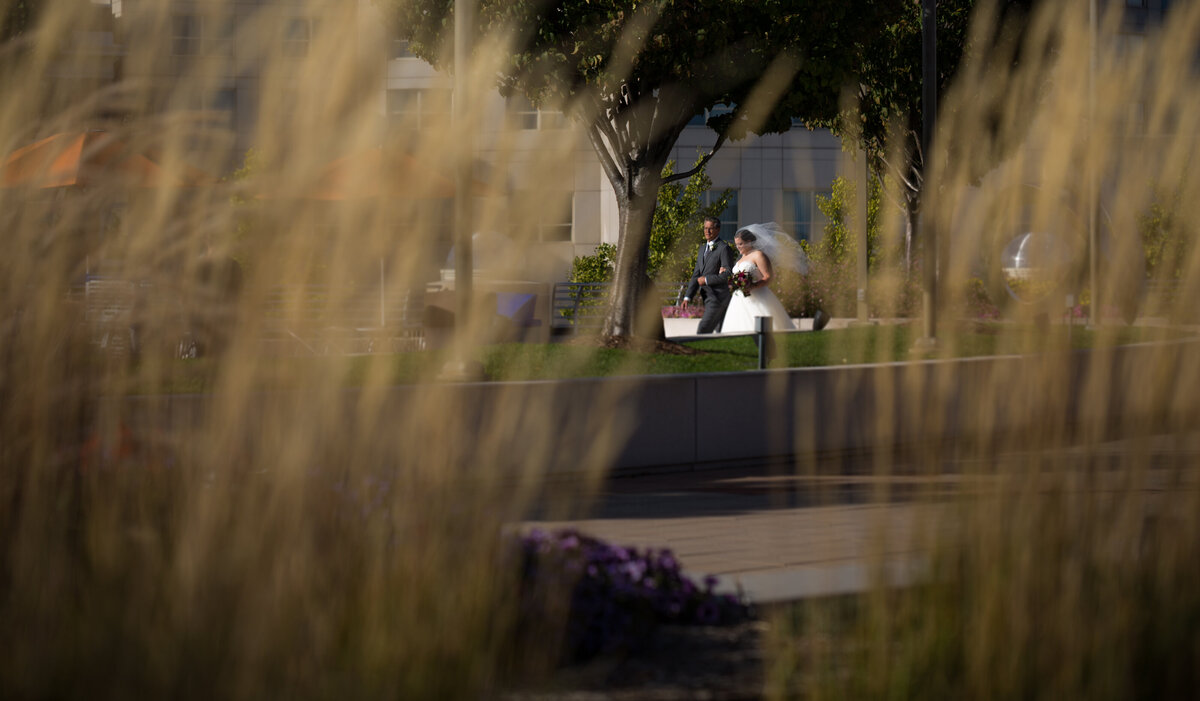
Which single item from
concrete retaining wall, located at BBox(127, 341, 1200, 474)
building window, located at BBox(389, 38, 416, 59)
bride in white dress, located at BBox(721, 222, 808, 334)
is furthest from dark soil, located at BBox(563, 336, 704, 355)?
concrete retaining wall, located at BBox(127, 341, 1200, 474)

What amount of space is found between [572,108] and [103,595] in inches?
54.7

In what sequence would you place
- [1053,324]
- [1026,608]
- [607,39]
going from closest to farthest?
[1026,608] < [1053,324] < [607,39]

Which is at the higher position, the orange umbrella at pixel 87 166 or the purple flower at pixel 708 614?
the orange umbrella at pixel 87 166

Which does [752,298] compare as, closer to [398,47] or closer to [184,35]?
[398,47]

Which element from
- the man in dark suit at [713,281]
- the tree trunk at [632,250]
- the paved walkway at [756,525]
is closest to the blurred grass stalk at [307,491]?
the paved walkway at [756,525]

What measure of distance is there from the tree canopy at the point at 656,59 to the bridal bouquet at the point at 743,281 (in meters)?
1.42

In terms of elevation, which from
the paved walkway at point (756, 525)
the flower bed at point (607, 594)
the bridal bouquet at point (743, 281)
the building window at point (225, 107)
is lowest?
the paved walkway at point (756, 525)

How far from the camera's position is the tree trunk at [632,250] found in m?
16.7

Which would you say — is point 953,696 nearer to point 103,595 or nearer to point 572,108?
point 572,108

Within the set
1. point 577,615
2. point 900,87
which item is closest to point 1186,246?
point 577,615

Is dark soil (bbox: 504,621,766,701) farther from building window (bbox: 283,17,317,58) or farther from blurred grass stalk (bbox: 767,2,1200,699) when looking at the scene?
building window (bbox: 283,17,317,58)

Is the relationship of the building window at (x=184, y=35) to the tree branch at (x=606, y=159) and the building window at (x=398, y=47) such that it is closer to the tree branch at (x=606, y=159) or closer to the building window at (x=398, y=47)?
the building window at (x=398, y=47)

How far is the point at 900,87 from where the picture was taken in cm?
2569

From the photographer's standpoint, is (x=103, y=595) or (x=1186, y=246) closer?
(x=103, y=595)
